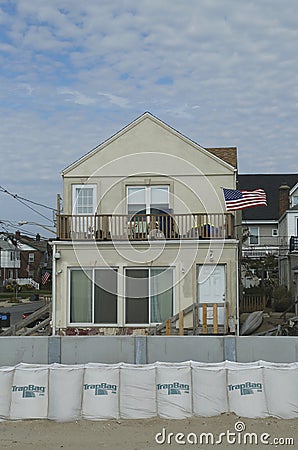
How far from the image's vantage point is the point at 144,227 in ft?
59.4

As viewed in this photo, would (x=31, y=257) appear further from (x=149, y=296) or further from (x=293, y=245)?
(x=149, y=296)

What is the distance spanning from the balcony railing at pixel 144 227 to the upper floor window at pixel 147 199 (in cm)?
105

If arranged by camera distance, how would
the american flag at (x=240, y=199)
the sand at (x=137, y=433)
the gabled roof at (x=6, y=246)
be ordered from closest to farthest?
the sand at (x=137, y=433) → the american flag at (x=240, y=199) → the gabled roof at (x=6, y=246)

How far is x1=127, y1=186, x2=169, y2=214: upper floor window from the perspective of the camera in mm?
19484

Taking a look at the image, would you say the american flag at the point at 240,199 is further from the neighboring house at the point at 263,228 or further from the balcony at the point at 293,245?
the neighboring house at the point at 263,228

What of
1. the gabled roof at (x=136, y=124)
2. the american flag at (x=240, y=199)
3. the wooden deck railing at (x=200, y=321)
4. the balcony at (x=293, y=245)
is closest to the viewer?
the wooden deck railing at (x=200, y=321)

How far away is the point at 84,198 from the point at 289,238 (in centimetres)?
1660

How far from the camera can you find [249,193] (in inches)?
698

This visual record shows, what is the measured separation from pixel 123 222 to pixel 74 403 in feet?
26.2

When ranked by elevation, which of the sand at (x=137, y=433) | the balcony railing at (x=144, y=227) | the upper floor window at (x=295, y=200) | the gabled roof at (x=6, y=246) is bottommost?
the sand at (x=137, y=433)

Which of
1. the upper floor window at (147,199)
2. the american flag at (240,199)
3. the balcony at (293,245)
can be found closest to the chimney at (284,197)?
the balcony at (293,245)

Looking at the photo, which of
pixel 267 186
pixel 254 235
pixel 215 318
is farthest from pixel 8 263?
pixel 215 318

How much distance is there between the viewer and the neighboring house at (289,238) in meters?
29.9

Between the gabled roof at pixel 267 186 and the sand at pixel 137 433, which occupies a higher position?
the gabled roof at pixel 267 186
